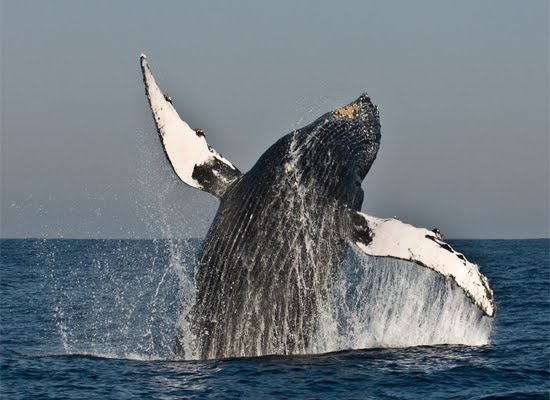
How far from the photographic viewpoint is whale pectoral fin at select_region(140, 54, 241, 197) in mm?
16016

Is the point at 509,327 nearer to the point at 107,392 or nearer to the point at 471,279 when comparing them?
the point at 471,279

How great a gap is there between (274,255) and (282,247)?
0.17 m

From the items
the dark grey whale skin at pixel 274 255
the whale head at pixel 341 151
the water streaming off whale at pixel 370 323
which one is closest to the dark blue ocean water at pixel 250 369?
the water streaming off whale at pixel 370 323

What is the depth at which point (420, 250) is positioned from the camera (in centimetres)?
1462

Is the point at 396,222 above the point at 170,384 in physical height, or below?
above

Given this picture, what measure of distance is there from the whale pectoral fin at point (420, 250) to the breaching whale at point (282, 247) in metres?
0.02

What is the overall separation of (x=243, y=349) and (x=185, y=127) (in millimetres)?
3913

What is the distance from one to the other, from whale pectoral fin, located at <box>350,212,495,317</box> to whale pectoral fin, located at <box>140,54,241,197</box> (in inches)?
89.7

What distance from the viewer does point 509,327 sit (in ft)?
73.7

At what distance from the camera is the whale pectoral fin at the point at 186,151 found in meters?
16.0

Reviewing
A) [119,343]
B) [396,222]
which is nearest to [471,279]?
[396,222]

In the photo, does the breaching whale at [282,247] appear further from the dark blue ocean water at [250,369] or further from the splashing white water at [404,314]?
the splashing white water at [404,314]

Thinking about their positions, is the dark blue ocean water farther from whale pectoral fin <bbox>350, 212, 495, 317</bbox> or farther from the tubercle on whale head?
the tubercle on whale head

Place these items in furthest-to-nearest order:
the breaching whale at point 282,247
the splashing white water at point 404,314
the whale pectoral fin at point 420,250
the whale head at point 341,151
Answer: the splashing white water at point 404,314 → the whale head at point 341,151 → the breaching whale at point 282,247 → the whale pectoral fin at point 420,250
